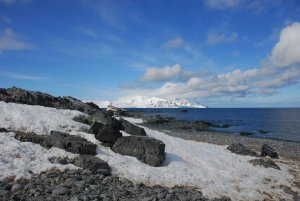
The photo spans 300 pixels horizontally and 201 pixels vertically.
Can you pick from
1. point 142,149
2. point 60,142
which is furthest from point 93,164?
point 142,149

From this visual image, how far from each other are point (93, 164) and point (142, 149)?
181 inches

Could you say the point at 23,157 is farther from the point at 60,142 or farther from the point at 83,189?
the point at 83,189

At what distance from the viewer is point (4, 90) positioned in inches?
1316

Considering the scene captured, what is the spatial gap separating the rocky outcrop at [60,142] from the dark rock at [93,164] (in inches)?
50.5

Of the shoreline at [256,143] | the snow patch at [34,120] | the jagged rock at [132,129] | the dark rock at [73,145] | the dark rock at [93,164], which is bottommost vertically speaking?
the shoreline at [256,143]

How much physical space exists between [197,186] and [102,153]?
644 cm

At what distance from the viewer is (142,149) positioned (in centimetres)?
2238

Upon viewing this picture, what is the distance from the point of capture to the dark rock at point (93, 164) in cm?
1855

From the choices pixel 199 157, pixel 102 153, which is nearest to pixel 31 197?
pixel 102 153

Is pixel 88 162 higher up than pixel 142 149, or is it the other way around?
pixel 142 149

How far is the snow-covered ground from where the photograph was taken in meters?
18.1

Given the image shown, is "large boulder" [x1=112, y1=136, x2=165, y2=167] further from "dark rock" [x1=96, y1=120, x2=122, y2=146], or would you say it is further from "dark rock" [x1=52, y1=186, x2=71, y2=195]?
"dark rock" [x1=52, y1=186, x2=71, y2=195]

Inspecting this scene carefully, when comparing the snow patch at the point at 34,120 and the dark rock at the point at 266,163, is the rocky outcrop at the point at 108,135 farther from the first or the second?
the dark rock at the point at 266,163

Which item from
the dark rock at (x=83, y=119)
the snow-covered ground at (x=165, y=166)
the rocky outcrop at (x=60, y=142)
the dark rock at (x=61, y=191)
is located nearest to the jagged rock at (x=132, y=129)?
the snow-covered ground at (x=165, y=166)
